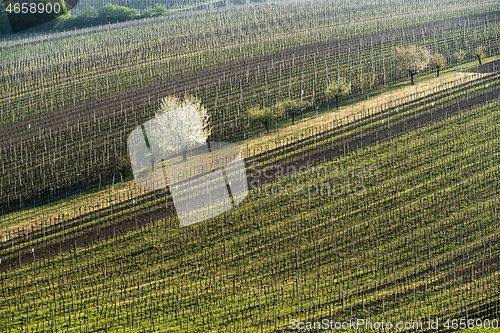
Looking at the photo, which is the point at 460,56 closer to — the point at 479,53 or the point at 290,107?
the point at 479,53

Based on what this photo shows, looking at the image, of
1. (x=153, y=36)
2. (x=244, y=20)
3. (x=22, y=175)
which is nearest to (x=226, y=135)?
(x=22, y=175)

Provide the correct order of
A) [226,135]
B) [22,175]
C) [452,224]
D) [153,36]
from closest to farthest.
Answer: [452,224], [22,175], [226,135], [153,36]

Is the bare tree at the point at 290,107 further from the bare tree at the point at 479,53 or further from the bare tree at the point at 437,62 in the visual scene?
the bare tree at the point at 479,53

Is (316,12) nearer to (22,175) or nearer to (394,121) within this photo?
(394,121)

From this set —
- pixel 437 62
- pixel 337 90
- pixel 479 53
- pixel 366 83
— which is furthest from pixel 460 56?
pixel 337 90

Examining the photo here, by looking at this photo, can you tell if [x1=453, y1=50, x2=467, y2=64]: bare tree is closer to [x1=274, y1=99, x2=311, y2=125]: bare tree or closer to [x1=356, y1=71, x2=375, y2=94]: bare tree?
[x1=356, y1=71, x2=375, y2=94]: bare tree

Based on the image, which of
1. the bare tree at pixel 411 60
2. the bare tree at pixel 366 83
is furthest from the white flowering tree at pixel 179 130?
the bare tree at pixel 411 60

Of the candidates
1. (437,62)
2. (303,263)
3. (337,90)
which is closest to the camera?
(303,263)

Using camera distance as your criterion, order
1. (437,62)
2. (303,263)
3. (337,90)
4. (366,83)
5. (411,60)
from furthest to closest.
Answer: (437,62) < (411,60) < (366,83) < (337,90) < (303,263)

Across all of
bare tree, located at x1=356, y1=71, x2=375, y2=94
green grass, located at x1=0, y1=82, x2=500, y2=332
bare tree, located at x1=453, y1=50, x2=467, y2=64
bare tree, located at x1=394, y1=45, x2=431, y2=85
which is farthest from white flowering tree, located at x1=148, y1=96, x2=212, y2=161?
bare tree, located at x1=453, y1=50, x2=467, y2=64
